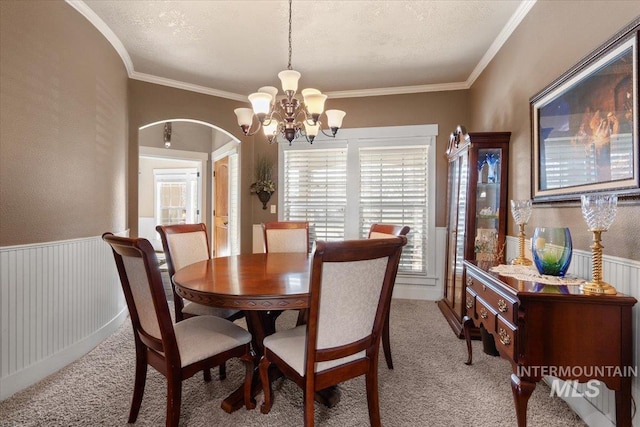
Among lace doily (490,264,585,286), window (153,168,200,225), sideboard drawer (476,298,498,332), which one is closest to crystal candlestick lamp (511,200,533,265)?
lace doily (490,264,585,286)

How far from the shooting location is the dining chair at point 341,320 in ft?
4.19

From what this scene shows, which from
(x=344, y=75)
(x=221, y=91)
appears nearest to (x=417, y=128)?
(x=344, y=75)

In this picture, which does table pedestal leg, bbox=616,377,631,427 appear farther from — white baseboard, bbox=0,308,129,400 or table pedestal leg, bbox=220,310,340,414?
white baseboard, bbox=0,308,129,400

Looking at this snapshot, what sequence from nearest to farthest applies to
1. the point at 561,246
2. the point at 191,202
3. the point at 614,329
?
the point at 614,329, the point at 561,246, the point at 191,202

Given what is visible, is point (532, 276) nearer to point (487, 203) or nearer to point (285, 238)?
point (487, 203)

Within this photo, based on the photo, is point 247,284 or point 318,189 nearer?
point 247,284

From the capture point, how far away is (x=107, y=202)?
292cm

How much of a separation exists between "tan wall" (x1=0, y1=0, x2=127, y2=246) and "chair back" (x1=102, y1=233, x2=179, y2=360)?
1.05m

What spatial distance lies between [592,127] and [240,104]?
3821mm

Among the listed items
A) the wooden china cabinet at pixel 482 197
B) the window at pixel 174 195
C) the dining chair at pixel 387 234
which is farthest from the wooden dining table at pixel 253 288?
the window at pixel 174 195

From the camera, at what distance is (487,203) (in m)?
2.82

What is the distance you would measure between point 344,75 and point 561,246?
9.40 feet

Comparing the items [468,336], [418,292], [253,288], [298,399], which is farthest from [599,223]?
[418,292]

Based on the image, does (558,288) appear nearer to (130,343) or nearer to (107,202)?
(130,343)
